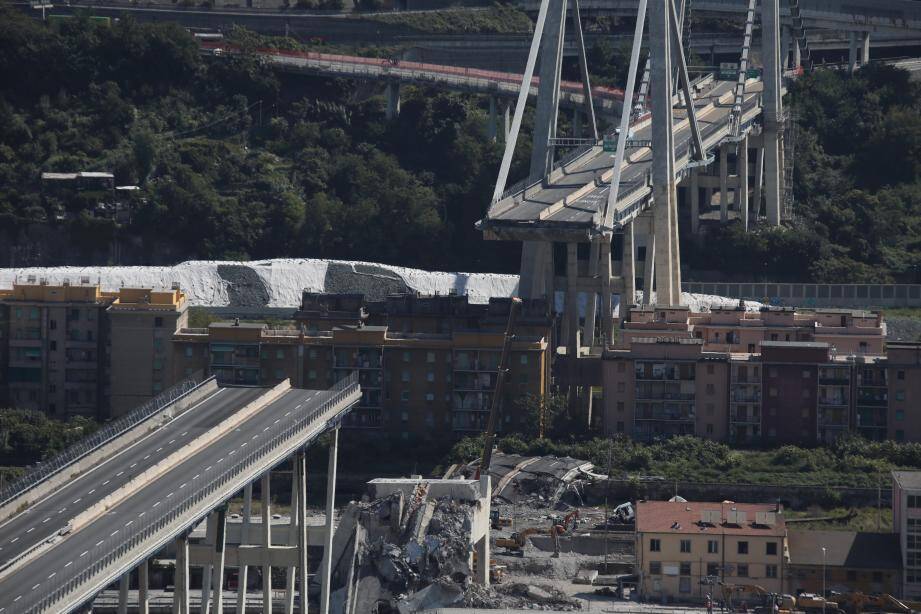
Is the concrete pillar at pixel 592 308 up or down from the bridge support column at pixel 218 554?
up

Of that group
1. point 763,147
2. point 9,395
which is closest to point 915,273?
Result: point 763,147

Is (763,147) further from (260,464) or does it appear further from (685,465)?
(260,464)

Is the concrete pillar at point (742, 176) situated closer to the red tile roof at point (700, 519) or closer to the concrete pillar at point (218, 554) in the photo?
the red tile roof at point (700, 519)

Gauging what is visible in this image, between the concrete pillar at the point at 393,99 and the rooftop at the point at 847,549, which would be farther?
the concrete pillar at the point at 393,99

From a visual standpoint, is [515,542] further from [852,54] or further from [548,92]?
[852,54]

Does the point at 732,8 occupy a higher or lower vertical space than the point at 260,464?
higher

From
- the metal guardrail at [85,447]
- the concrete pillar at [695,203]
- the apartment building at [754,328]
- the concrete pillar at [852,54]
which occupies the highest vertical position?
the concrete pillar at [852,54]

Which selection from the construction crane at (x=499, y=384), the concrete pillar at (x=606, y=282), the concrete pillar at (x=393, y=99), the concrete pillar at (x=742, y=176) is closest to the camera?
the construction crane at (x=499, y=384)

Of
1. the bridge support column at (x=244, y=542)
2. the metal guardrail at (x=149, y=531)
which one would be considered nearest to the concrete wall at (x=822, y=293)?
the metal guardrail at (x=149, y=531)

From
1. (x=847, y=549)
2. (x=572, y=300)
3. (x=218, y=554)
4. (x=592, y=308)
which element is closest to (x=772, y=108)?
(x=592, y=308)
